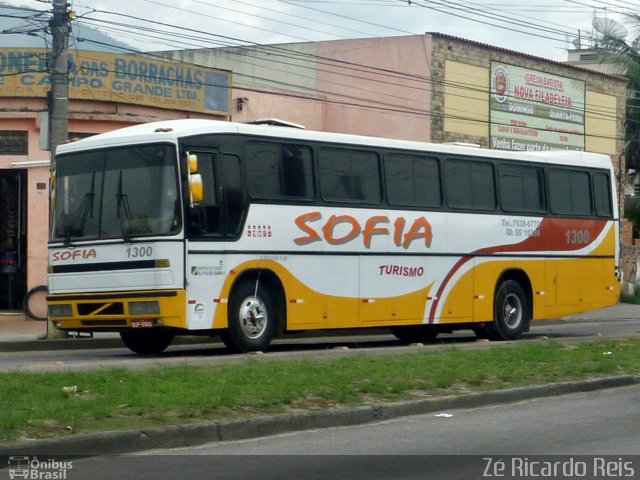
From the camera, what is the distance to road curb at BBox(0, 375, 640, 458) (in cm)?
830

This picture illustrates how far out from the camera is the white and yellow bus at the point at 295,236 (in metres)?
16.5

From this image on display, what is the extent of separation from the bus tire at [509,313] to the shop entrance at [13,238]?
38.4 feet

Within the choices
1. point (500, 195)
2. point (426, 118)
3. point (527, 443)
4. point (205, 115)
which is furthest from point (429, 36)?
point (527, 443)

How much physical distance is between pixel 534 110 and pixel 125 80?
16745 millimetres

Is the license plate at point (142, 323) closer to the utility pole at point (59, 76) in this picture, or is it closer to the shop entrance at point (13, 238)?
the utility pole at point (59, 76)

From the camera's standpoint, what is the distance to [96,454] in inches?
332

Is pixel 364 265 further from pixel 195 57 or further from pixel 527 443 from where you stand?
pixel 195 57

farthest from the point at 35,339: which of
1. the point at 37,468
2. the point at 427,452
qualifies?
the point at 37,468

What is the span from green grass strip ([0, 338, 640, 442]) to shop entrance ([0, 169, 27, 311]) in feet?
48.1

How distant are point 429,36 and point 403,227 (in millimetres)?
17073

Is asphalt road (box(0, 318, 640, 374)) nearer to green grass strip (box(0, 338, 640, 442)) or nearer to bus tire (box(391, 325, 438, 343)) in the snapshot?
bus tire (box(391, 325, 438, 343))

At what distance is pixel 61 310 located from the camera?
56.4 feet

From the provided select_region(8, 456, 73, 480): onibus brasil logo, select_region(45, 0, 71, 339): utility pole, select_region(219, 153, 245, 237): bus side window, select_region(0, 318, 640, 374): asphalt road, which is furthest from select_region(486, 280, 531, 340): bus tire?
select_region(8, 456, 73, 480): onibus brasil logo

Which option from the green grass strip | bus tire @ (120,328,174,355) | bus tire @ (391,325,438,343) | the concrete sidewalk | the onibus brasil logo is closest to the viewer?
the onibus brasil logo
